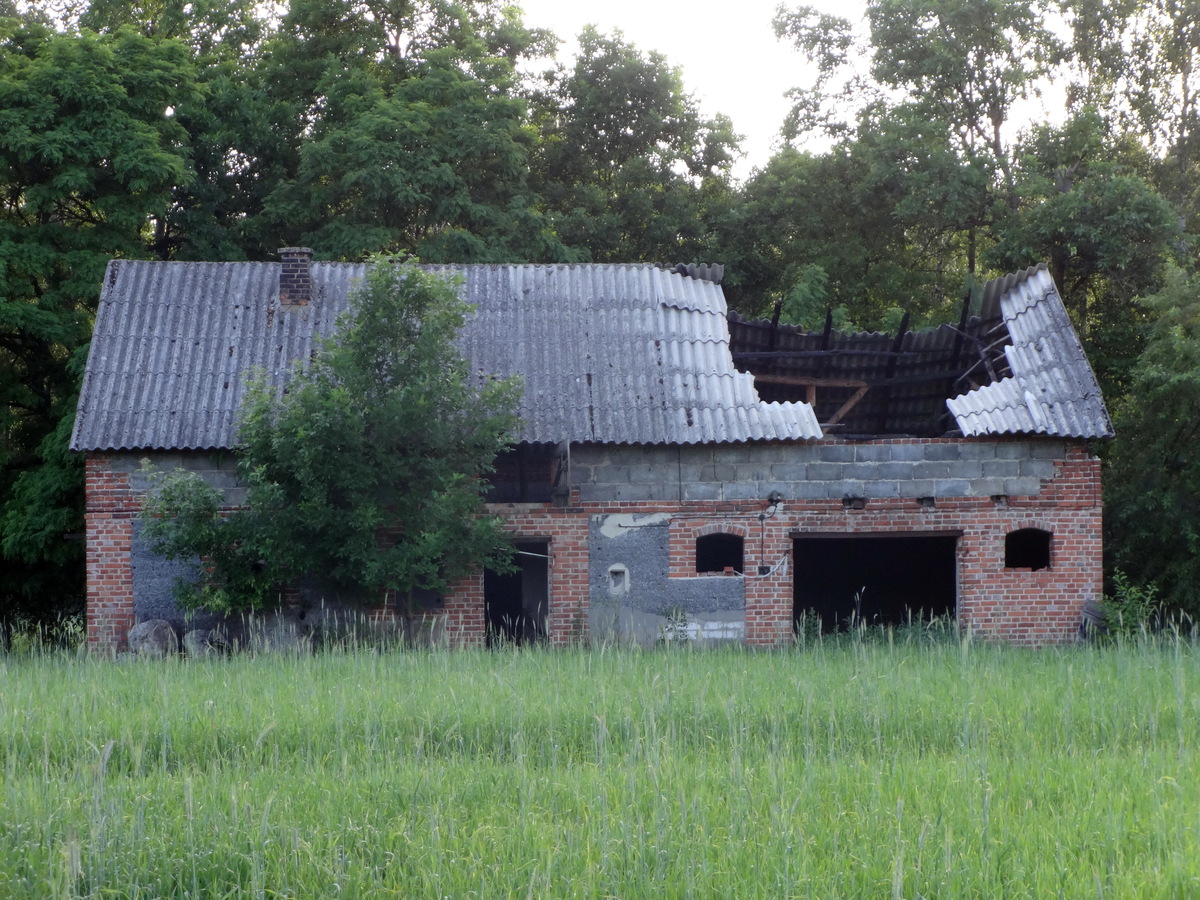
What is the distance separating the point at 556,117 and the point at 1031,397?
1677 cm

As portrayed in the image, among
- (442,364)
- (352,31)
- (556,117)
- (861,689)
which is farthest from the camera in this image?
(556,117)

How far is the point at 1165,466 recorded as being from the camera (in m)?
18.3

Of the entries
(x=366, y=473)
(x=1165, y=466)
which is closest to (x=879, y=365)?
(x=1165, y=466)

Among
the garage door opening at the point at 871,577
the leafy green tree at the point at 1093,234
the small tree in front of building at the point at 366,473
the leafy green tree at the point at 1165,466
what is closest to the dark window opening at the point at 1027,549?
the leafy green tree at the point at 1165,466

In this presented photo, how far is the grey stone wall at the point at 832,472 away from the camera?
15.8 m

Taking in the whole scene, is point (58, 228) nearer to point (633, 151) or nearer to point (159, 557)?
point (159, 557)

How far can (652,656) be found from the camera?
12.4 metres

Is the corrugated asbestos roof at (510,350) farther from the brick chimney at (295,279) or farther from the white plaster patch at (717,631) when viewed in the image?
the white plaster patch at (717,631)

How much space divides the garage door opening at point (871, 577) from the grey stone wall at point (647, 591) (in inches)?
168

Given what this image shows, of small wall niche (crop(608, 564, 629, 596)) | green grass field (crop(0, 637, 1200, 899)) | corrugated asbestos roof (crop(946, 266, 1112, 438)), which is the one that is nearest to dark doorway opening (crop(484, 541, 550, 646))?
small wall niche (crop(608, 564, 629, 596))

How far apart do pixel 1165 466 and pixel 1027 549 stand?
2.66 meters

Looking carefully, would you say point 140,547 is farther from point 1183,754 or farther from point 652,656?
point 1183,754

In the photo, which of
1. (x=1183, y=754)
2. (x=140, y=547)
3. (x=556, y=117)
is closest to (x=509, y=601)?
(x=140, y=547)

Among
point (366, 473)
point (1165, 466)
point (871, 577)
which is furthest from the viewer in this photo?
point (871, 577)
